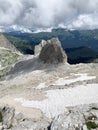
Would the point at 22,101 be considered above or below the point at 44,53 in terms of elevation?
below

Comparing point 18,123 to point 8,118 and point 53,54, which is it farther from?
point 53,54

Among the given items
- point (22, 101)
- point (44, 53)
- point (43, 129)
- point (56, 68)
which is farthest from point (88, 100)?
point (44, 53)

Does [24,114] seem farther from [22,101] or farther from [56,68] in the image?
[56,68]

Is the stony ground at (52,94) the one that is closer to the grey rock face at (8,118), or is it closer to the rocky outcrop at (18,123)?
the grey rock face at (8,118)

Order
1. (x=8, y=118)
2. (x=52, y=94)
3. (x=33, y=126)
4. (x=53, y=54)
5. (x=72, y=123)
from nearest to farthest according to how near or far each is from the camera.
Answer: (x=72, y=123)
(x=33, y=126)
(x=8, y=118)
(x=52, y=94)
(x=53, y=54)

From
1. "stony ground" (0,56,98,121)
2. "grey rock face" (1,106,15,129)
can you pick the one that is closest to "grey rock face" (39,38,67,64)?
"stony ground" (0,56,98,121)

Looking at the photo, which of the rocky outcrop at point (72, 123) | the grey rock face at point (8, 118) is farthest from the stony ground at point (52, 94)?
the rocky outcrop at point (72, 123)

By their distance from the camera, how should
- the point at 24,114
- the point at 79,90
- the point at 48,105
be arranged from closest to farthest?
the point at 24,114 < the point at 48,105 < the point at 79,90

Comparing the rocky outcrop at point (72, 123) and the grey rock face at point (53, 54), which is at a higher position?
the grey rock face at point (53, 54)

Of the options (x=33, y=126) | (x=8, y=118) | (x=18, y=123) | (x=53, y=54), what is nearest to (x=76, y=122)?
(x=33, y=126)
